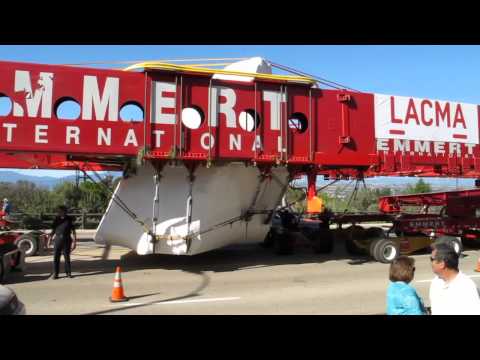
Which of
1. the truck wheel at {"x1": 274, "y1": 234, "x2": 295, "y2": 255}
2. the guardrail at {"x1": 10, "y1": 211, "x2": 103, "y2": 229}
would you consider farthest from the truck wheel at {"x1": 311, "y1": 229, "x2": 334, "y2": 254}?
the guardrail at {"x1": 10, "y1": 211, "x2": 103, "y2": 229}

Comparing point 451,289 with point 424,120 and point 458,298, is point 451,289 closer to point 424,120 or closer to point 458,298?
point 458,298

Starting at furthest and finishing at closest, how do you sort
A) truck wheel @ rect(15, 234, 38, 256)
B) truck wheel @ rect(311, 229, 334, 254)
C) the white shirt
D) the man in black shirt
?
truck wheel @ rect(311, 229, 334, 254) < truck wheel @ rect(15, 234, 38, 256) < the man in black shirt < the white shirt

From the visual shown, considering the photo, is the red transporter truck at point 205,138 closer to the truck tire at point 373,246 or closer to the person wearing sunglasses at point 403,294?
the truck tire at point 373,246

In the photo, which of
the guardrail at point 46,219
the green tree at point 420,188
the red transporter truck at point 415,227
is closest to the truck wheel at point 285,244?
the red transporter truck at point 415,227

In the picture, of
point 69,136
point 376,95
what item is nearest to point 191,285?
point 69,136

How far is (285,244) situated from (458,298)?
10012mm

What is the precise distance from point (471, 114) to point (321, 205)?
5.97 metres

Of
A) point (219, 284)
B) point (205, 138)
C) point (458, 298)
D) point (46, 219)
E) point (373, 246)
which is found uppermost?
point (205, 138)

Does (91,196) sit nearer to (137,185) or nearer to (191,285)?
(137,185)

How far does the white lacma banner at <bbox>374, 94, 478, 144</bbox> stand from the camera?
40.1 ft

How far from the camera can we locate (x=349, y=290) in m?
8.32

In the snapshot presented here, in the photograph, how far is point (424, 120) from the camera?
41.5ft

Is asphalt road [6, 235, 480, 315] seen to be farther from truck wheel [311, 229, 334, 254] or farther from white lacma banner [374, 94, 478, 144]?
white lacma banner [374, 94, 478, 144]

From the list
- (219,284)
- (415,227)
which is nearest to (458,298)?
(219,284)
